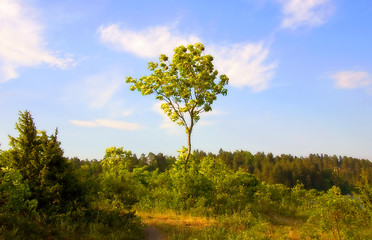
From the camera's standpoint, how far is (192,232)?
37.8 ft

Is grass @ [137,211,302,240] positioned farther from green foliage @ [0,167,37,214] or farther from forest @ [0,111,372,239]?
green foliage @ [0,167,37,214]

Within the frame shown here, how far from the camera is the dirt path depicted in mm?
11180

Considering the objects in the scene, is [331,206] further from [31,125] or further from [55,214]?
[31,125]

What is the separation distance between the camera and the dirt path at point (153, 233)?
36.7 feet

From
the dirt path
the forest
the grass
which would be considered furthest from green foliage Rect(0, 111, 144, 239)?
the grass

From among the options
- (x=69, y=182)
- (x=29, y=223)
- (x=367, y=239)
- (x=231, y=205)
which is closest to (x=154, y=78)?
(x=231, y=205)

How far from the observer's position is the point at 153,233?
458 inches

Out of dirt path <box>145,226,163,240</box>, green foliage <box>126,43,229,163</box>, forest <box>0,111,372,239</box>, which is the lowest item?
dirt path <box>145,226,163,240</box>

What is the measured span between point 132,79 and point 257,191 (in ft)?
40.7

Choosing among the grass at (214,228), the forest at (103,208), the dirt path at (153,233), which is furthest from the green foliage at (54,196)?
the grass at (214,228)

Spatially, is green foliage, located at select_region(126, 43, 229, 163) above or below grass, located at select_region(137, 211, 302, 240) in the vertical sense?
above

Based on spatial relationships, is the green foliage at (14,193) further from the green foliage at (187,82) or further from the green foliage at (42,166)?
the green foliage at (187,82)

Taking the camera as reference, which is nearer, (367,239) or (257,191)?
(367,239)

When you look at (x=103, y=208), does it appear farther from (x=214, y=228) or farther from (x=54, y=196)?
(x=214, y=228)
